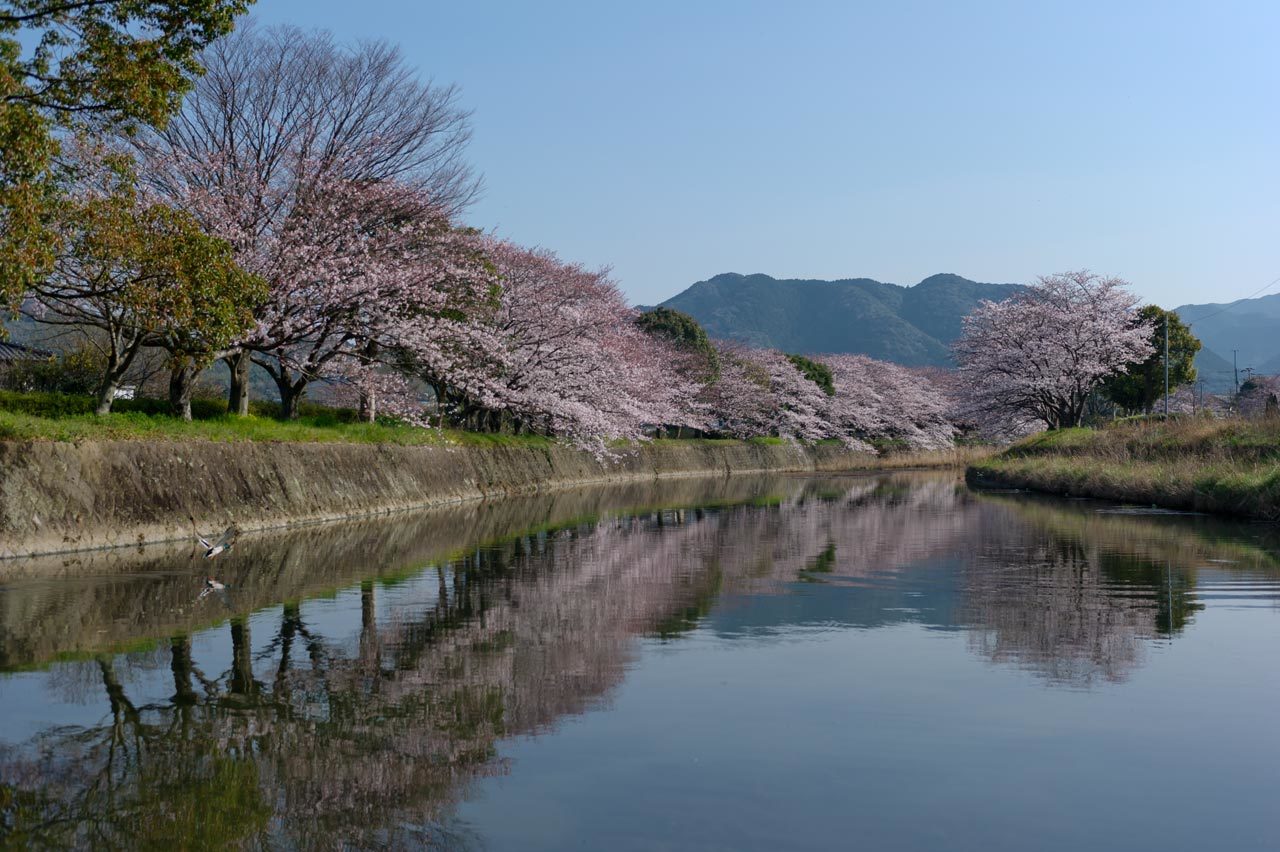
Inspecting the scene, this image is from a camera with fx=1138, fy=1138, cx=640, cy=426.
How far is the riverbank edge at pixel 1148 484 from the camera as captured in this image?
26844mm

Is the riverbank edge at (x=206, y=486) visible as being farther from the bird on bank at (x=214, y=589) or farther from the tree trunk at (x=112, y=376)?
the bird on bank at (x=214, y=589)

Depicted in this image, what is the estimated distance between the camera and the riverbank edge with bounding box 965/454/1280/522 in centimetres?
2684

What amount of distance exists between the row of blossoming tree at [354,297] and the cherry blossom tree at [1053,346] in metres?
0.13

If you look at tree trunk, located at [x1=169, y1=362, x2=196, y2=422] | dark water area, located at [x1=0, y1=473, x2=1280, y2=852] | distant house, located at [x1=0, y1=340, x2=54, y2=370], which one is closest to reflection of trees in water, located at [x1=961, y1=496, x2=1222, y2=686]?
dark water area, located at [x1=0, y1=473, x2=1280, y2=852]

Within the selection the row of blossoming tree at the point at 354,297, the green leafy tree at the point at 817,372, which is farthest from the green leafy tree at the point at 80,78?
the green leafy tree at the point at 817,372

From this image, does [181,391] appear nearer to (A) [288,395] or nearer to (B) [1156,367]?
(A) [288,395]

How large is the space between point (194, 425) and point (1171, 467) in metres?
27.3

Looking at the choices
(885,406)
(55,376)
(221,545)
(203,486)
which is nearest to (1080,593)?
(221,545)

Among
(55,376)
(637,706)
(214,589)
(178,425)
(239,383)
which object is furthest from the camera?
(55,376)

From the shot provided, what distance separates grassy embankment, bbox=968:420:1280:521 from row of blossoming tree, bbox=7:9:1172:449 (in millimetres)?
15209

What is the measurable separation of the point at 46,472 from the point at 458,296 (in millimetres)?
20726

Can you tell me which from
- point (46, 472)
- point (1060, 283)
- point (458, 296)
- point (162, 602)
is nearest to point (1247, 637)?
point (162, 602)

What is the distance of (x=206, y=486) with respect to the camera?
2212 centimetres

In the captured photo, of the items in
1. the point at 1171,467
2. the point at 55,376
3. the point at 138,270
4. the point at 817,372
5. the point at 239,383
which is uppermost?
the point at 817,372
